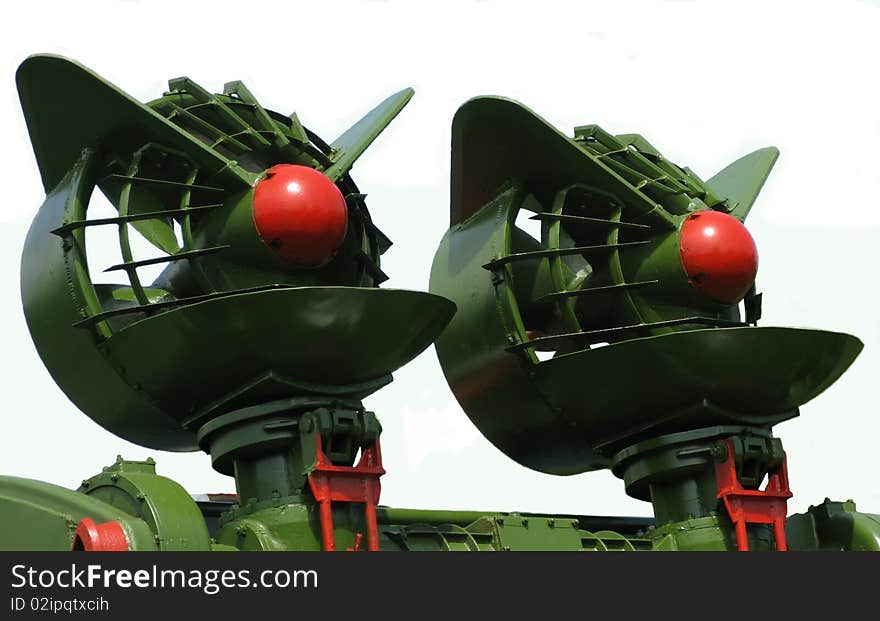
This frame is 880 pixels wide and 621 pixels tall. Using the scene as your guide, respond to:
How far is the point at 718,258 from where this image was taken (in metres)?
17.8

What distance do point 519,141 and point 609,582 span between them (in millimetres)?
7378

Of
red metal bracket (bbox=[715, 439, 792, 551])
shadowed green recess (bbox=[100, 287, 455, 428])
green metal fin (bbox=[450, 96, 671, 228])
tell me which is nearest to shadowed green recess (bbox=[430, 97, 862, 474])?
green metal fin (bbox=[450, 96, 671, 228])

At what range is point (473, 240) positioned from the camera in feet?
61.7

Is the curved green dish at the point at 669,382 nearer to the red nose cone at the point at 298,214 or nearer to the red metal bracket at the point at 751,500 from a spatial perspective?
the red metal bracket at the point at 751,500

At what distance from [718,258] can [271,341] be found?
550 centimetres

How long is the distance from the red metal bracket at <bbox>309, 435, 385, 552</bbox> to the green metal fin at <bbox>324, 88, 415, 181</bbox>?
3298mm

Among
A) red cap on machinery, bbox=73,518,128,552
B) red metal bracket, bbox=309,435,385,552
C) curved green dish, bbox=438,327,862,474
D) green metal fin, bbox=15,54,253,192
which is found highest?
green metal fin, bbox=15,54,253,192

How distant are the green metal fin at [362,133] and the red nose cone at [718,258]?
3.62 meters

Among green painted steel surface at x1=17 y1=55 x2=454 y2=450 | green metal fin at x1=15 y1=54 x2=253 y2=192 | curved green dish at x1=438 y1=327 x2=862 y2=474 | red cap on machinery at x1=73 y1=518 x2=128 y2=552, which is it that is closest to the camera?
red cap on machinery at x1=73 y1=518 x2=128 y2=552

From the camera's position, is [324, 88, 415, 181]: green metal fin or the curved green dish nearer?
the curved green dish

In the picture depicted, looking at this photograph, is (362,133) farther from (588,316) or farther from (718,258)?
(718,258)

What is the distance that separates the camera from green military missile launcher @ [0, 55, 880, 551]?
1531 cm

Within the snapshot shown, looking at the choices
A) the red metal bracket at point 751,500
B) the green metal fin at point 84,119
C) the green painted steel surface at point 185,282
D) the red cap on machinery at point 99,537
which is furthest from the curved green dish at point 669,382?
the red cap on machinery at point 99,537

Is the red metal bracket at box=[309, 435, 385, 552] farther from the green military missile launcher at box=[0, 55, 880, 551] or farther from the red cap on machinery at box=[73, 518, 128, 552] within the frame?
the red cap on machinery at box=[73, 518, 128, 552]
